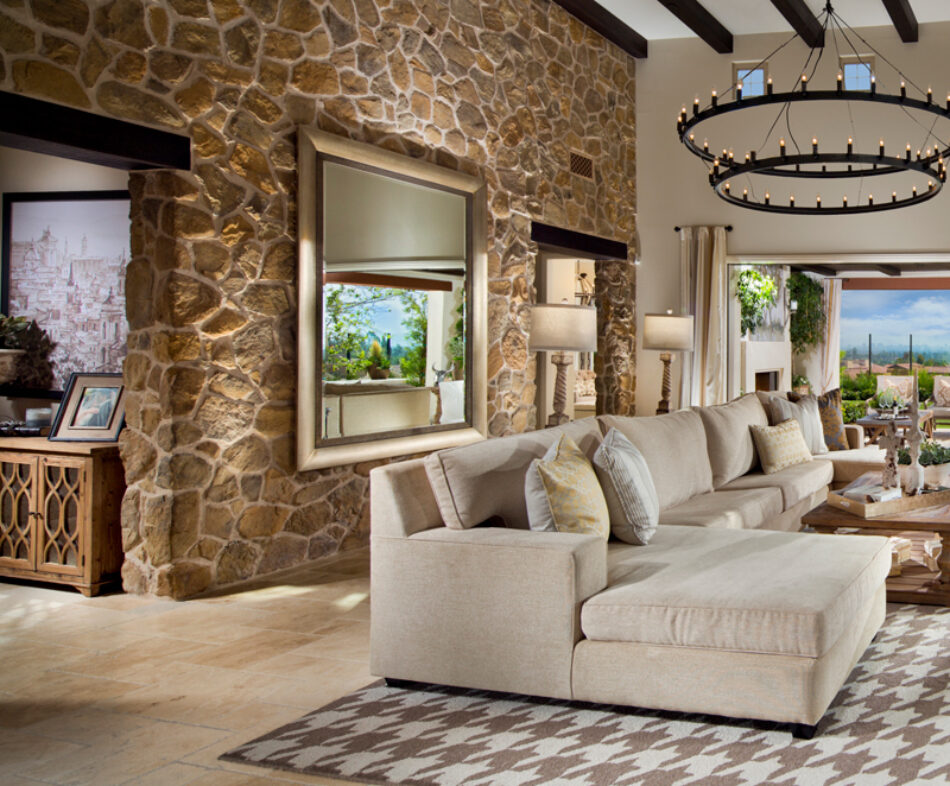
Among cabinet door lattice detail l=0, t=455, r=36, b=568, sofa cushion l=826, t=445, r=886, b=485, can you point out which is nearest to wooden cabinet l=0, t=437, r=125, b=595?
cabinet door lattice detail l=0, t=455, r=36, b=568

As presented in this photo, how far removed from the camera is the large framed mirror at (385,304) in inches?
217

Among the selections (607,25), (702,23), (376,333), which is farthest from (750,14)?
Result: (376,333)

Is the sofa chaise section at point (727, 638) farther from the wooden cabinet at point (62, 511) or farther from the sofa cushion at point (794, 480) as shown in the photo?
the wooden cabinet at point (62, 511)

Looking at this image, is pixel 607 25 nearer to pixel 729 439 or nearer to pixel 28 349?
pixel 729 439

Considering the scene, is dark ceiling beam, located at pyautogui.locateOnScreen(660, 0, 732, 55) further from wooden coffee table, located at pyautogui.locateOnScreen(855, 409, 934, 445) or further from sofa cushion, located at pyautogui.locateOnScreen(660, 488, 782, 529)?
sofa cushion, located at pyautogui.locateOnScreen(660, 488, 782, 529)

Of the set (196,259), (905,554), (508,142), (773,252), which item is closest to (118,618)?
(196,259)

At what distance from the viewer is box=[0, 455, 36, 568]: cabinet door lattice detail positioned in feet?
16.1

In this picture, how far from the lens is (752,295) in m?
11.3

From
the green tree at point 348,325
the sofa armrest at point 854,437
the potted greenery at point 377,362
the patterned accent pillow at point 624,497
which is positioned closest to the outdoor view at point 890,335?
the sofa armrest at point 854,437

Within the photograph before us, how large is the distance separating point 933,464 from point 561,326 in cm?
236

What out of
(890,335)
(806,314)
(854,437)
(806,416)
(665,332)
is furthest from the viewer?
(890,335)

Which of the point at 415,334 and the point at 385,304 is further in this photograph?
the point at 415,334

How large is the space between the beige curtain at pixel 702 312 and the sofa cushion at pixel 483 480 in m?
6.46

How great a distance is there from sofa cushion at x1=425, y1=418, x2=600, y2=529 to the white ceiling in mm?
6353
